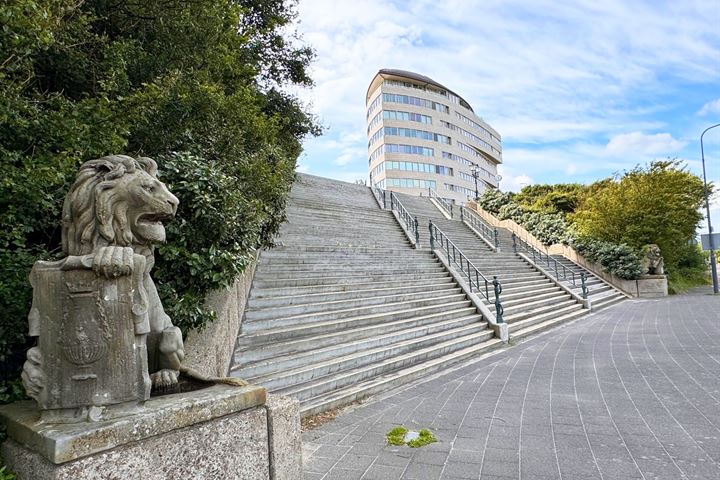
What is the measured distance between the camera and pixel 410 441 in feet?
11.9

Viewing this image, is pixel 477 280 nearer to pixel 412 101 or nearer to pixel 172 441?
pixel 172 441

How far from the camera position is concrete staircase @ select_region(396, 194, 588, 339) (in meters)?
9.94

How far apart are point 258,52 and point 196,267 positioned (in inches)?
305

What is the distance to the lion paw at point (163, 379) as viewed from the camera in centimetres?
242

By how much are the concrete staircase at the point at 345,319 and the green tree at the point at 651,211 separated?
11673 millimetres

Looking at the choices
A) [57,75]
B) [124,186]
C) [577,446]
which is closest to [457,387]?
[577,446]

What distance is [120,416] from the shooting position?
2.01 m

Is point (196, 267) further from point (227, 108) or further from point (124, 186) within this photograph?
point (227, 108)

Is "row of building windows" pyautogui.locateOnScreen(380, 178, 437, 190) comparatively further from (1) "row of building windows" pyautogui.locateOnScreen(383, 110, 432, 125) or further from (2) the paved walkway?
(2) the paved walkway

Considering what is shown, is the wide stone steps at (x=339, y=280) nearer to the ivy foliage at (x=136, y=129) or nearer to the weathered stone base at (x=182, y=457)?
the ivy foliage at (x=136, y=129)

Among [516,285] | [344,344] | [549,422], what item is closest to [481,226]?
[516,285]

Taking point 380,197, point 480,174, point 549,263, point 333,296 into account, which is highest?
point 480,174

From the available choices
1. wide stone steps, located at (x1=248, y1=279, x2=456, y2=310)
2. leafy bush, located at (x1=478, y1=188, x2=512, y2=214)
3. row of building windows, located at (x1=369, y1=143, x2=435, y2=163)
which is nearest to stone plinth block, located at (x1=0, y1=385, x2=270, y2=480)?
wide stone steps, located at (x1=248, y1=279, x2=456, y2=310)

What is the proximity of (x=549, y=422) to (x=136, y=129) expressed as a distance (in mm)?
5671
